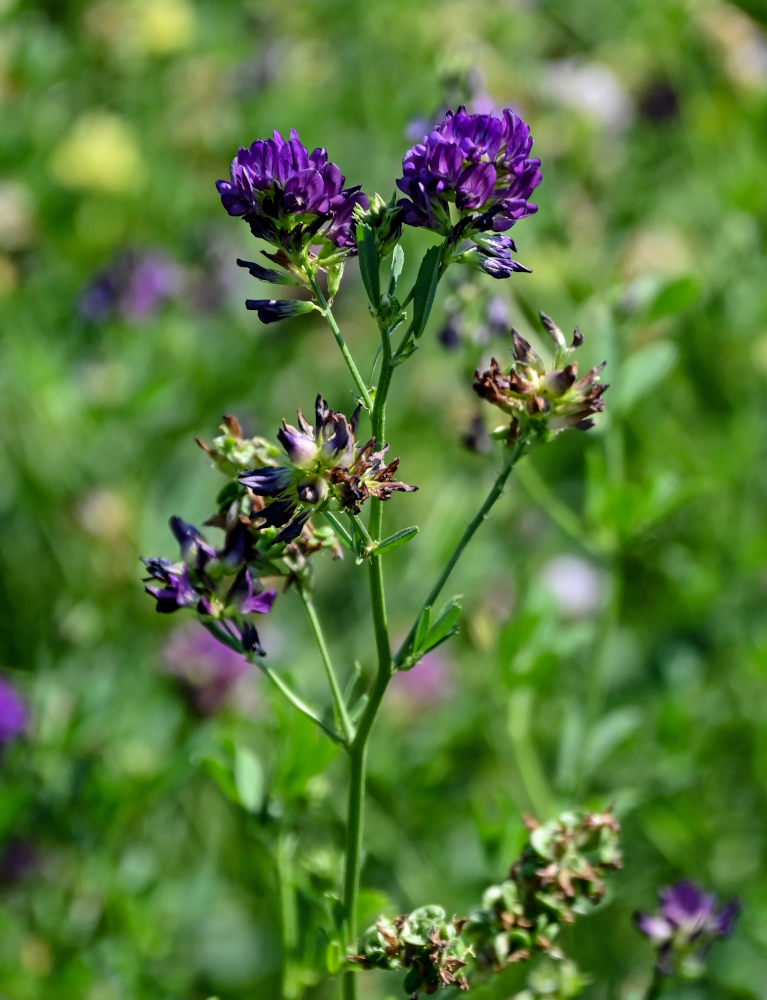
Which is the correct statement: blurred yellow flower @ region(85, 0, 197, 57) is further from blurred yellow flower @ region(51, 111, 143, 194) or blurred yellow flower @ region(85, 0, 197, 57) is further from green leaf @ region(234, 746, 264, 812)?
green leaf @ region(234, 746, 264, 812)

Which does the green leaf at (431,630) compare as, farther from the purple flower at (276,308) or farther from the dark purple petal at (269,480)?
the purple flower at (276,308)

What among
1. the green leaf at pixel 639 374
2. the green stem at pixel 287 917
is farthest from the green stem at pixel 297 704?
the green leaf at pixel 639 374

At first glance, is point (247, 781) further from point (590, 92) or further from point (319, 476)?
point (590, 92)

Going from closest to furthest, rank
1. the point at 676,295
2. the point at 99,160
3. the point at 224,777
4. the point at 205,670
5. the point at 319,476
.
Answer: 1. the point at 319,476
2. the point at 224,777
3. the point at 676,295
4. the point at 205,670
5. the point at 99,160

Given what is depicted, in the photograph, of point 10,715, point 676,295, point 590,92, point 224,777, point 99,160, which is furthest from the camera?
point 590,92

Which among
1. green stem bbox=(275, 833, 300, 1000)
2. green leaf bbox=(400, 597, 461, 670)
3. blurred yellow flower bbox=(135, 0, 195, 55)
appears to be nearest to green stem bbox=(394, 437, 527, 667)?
green leaf bbox=(400, 597, 461, 670)

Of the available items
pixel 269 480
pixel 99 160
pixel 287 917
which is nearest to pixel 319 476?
pixel 269 480

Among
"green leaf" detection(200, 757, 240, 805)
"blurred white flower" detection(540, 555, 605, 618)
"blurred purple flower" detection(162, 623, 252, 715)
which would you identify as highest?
"blurred white flower" detection(540, 555, 605, 618)
